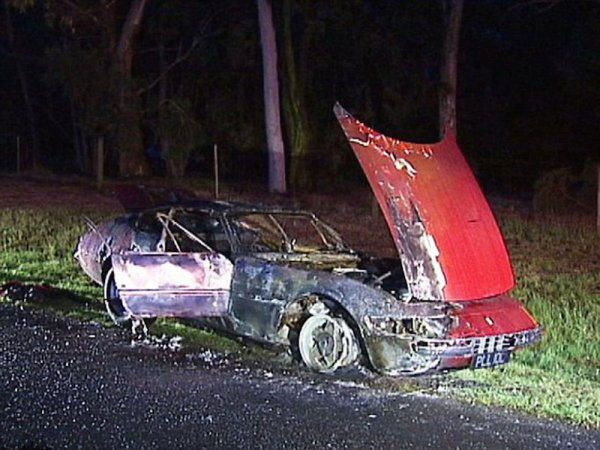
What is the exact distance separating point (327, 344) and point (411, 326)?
77 cm

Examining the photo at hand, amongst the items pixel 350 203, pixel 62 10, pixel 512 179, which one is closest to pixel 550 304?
pixel 350 203

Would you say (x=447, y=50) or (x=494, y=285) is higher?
(x=447, y=50)

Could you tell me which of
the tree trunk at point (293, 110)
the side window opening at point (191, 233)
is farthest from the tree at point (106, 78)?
the side window opening at point (191, 233)

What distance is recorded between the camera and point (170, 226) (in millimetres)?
9125

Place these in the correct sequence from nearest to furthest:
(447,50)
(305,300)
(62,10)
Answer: (305,300) < (447,50) < (62,10)

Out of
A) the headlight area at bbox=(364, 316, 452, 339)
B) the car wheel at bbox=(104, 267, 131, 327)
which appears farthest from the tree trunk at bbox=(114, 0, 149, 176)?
the headlight area at bbox=(364, 316, 452, 339)

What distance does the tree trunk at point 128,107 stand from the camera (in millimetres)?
30953

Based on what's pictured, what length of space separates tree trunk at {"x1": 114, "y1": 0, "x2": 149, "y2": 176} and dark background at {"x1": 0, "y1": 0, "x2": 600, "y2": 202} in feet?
1.85

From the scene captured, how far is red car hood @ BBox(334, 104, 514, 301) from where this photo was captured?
707cm

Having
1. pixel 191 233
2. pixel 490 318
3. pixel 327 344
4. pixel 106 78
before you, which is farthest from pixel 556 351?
pixel 106 78

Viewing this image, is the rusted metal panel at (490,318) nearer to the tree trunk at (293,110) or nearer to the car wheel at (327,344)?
the car wheel at (327,344)

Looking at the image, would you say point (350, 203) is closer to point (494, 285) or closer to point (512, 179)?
point (512, 179)

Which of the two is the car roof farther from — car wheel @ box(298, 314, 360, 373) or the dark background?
the dark background

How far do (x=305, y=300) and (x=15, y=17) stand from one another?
36.8m
